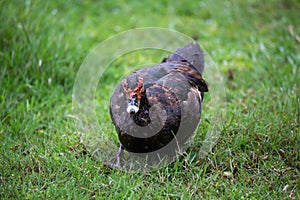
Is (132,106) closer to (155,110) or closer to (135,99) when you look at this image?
(135,99)

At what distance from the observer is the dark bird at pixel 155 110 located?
315 cm

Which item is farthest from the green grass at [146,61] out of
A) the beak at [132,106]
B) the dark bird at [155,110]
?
the beak at [132,106]

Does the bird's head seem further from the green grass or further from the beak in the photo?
the green grass

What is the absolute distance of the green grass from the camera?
123 inches

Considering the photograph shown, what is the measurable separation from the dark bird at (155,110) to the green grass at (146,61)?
0.25m

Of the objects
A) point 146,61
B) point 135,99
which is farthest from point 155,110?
point 146,61

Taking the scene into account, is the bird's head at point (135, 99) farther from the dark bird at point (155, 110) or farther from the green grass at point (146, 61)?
the green grass at point (146, 61)

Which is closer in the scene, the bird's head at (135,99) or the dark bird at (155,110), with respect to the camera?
the bird's head at (135,99)

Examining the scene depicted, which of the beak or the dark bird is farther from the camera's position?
the dark bird

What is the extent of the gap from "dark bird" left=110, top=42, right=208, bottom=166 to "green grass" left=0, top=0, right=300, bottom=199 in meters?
0.25

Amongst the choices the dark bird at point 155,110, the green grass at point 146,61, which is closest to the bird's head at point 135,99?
the dark bird at point 155,110

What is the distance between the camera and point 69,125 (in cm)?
400

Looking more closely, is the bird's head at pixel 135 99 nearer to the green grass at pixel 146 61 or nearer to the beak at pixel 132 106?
the beak at pixel 132 106

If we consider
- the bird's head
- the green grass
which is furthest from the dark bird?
the green grass
